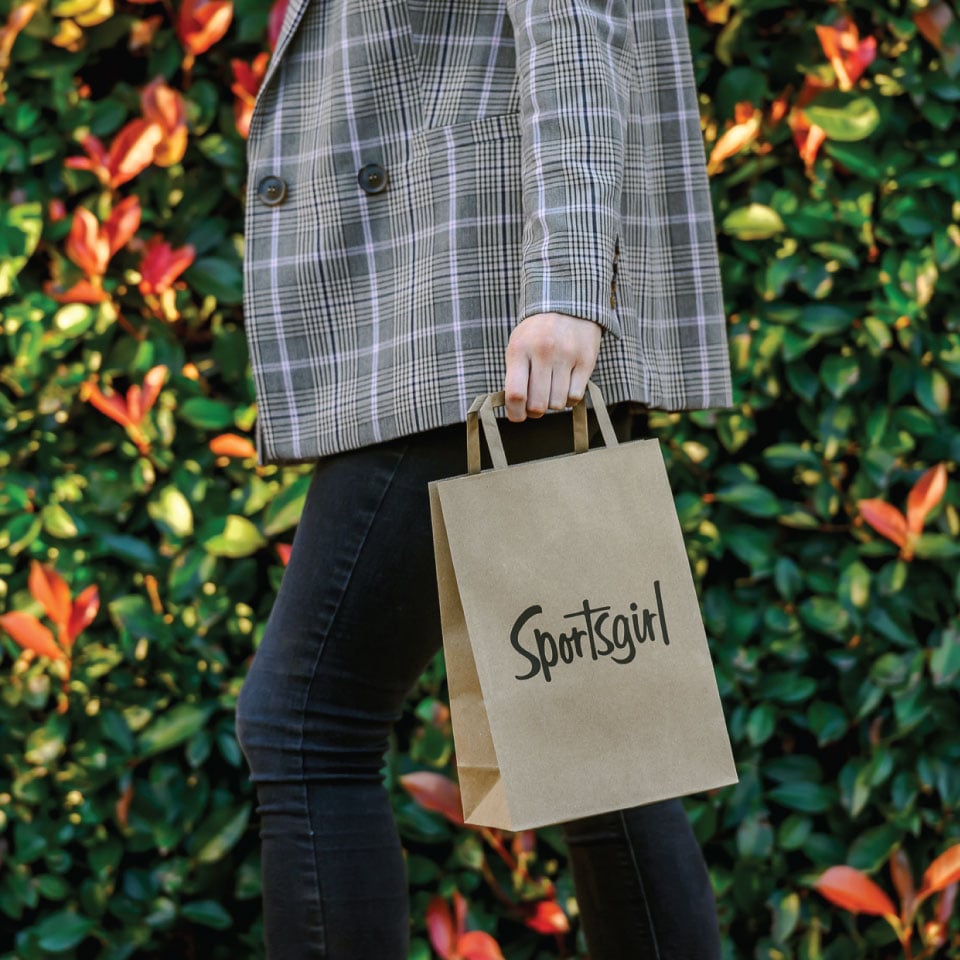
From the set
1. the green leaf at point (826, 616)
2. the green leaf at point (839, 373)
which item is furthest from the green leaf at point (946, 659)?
the green leaf at point (839, 373)

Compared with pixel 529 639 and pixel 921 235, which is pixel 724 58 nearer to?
pixel 921 235

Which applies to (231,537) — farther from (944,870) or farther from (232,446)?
(944,870)

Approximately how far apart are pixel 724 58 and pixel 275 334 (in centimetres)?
88

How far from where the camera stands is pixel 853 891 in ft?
4.91

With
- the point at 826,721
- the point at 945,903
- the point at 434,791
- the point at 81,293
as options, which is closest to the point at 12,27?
the point at 81,293

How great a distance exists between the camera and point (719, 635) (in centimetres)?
154

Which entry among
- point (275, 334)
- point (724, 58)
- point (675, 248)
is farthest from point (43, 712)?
point (724, 58)

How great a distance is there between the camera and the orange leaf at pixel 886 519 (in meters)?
1.50

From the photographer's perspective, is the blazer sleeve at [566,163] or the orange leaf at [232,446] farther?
the orange leaf at [232,446]

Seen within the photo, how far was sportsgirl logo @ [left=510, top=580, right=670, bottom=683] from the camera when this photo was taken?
0.83 m

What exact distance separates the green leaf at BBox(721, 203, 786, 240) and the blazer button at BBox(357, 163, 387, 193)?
2.31 feet

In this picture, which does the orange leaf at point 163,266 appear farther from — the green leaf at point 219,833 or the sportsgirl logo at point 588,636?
the sportsgirl logo at point 588,636

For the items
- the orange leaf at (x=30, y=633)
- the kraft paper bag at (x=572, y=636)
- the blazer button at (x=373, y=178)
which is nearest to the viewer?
the kraft paper bag at (x=572, y=636)

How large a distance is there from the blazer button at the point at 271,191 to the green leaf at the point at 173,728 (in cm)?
78
